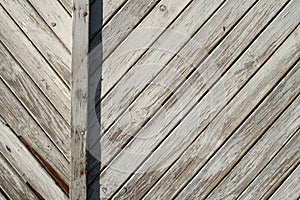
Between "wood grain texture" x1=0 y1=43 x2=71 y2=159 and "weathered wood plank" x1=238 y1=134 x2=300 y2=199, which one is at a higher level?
"weathered wood plank" x1=238 y1=134 x2=300 y2=199

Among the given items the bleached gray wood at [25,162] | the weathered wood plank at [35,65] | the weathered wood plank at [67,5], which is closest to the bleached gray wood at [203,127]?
the bleached gray wood at [25,162]

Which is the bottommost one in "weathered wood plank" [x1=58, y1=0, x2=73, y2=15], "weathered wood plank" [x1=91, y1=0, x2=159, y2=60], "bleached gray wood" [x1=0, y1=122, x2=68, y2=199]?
"bleached gray wood" [x1=0, y1=122, x2=68, y2=199]

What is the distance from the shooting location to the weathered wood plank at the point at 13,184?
2250 millimetres

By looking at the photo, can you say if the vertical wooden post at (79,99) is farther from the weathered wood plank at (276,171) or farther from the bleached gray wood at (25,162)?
the weathered wood plank at (276,171)

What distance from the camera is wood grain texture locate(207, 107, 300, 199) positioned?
2258 mm

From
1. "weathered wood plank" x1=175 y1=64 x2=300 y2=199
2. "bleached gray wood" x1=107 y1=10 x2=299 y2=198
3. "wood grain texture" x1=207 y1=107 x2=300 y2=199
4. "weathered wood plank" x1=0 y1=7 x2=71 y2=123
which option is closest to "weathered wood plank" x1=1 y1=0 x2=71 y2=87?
"weathered wood plank" x1=0 y1=7 x2=71 y2=123

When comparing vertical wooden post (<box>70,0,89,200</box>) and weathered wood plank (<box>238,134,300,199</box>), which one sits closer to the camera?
vertical wooden post (<box>70,0,89,200</box>)

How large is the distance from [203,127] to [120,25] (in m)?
0.66

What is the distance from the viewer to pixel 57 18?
2213mm

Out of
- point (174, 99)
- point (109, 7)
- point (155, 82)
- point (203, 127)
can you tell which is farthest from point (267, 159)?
point (109, 7)

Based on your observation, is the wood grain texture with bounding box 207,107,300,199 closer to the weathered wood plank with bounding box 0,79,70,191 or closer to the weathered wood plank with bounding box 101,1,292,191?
the weathered wood plank with bounding box 101,1,292,191

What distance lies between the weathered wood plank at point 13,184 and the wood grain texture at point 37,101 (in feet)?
0.87

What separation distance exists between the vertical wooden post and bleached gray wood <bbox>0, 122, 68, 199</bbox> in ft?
0.42

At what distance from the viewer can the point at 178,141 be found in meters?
2.24
